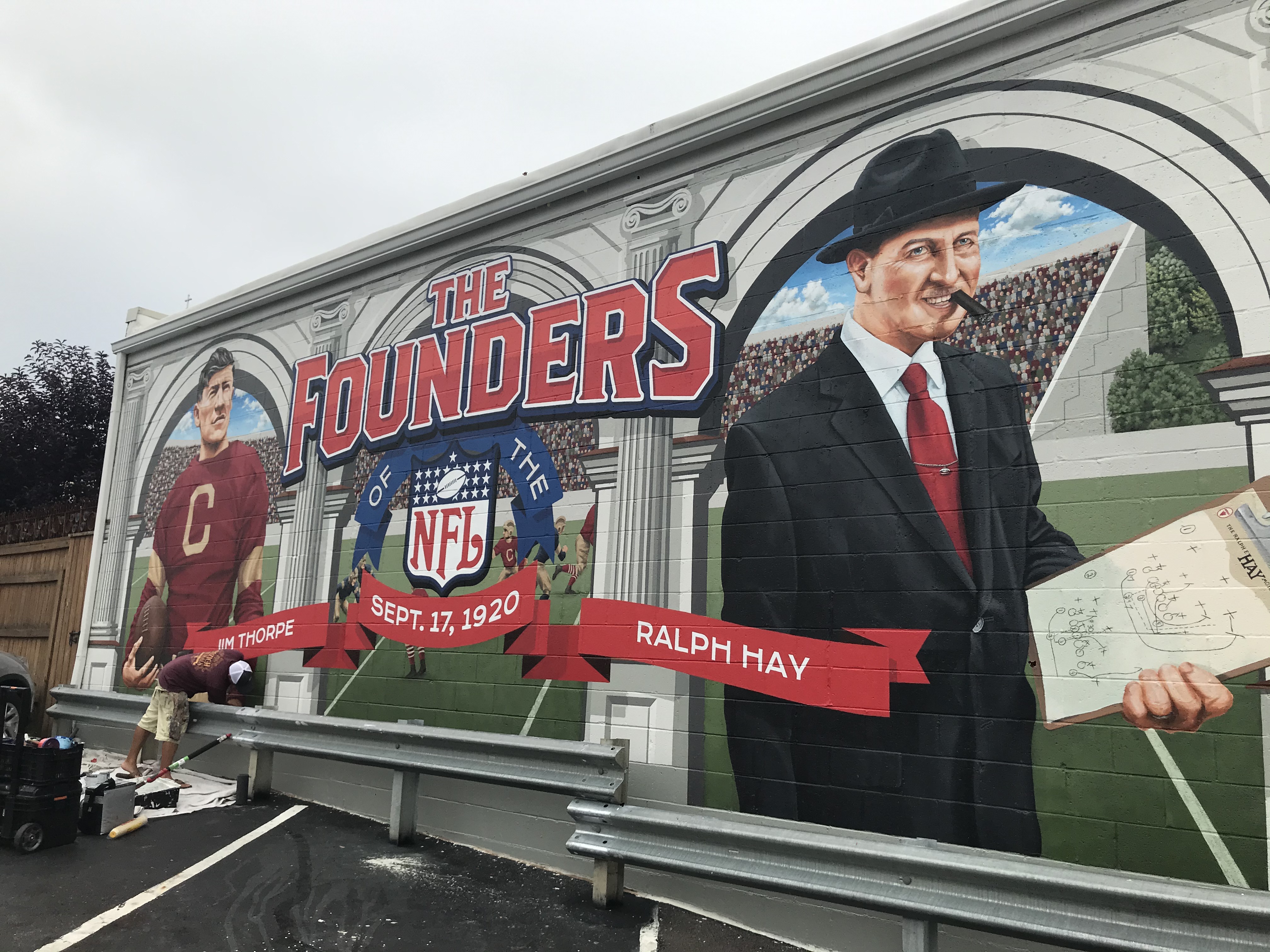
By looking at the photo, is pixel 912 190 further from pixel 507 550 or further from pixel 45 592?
pixel 45 592

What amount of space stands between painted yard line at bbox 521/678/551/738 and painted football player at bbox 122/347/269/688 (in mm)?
3538

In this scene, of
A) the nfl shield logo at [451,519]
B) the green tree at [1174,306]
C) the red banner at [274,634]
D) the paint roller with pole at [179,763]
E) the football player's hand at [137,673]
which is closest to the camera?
the green tree at [1174,306]

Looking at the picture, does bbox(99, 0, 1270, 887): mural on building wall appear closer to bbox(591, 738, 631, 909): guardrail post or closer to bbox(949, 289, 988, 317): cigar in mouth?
bbox(949, 289, 988, 317): cigar in mouth

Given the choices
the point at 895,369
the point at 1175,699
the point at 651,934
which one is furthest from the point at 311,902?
the point at 1175,699

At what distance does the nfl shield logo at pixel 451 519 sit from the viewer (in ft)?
22.6

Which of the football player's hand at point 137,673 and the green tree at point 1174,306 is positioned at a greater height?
the green tree at point 1174,306

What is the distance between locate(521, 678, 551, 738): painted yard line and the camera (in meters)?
6.23

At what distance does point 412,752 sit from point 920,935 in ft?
12.1

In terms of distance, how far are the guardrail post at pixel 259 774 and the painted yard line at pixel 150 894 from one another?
649 millimetres

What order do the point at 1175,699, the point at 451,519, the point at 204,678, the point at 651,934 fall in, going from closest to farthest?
the point at 1175,699
the point at 651,934
the point at 451,519
the point at 204,678

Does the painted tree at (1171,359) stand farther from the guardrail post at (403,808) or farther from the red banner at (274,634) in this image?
the red banner at (274,634)

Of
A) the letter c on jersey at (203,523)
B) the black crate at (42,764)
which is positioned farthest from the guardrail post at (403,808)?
the letter c on jersey at (203,523)

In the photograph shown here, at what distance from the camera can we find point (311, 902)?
5078 millimetres

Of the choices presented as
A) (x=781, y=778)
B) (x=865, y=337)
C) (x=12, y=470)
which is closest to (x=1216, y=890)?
(x=781, y=778)
